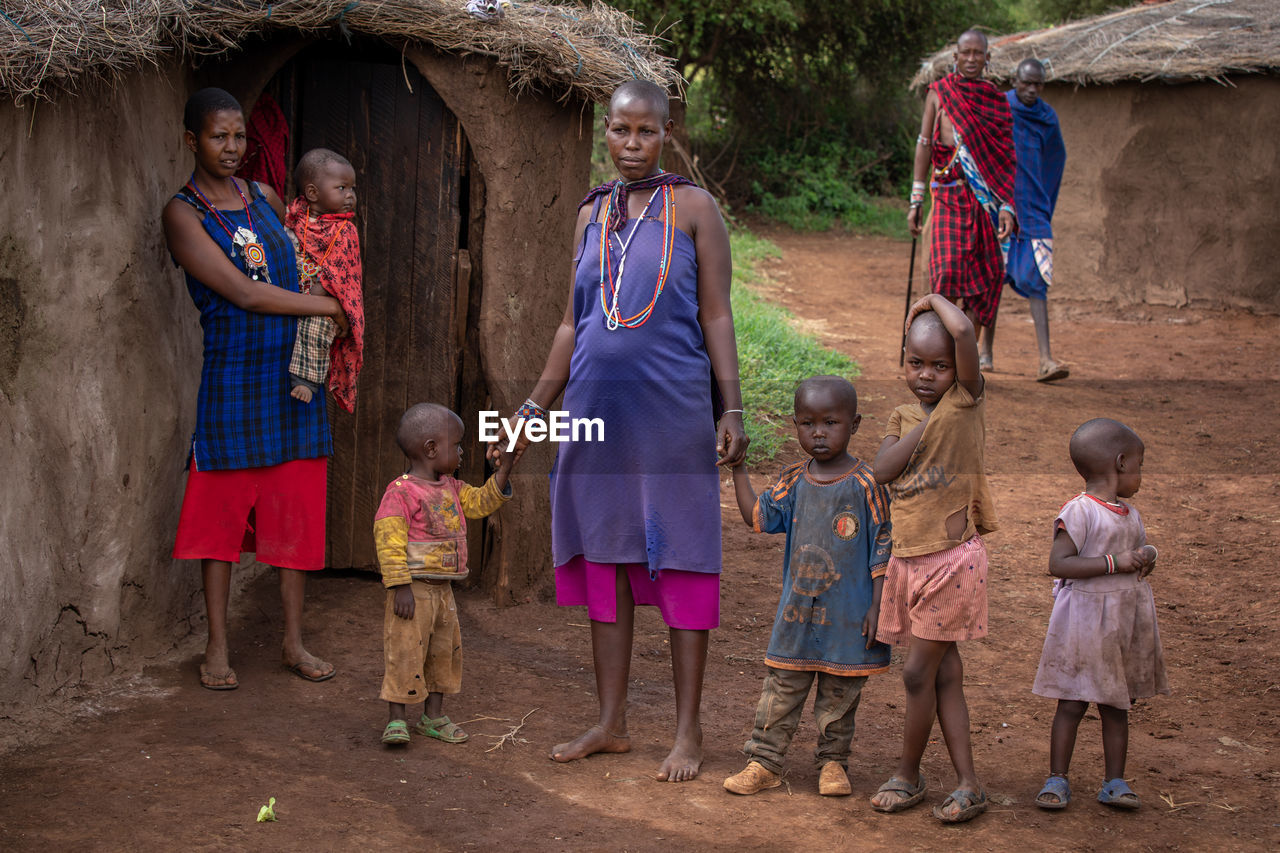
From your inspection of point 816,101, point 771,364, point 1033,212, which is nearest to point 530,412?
point 771,364

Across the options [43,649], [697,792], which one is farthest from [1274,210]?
[43,649]

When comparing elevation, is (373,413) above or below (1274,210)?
below

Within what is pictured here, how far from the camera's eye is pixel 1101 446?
3434 millimetres

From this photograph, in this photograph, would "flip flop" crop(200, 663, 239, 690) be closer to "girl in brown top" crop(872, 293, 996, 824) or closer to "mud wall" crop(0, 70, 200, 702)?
"mud wall" crop(0, 70, 200, 702)

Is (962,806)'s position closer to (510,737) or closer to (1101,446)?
(1101,446)

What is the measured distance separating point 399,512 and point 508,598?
1.38 metres

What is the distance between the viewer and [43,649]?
3803 mm

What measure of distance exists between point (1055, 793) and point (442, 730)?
1.81 meters

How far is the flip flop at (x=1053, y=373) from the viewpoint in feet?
27.8

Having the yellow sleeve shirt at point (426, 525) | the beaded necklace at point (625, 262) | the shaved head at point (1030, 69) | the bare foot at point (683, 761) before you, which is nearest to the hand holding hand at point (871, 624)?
the bare foot at point (683, 761)

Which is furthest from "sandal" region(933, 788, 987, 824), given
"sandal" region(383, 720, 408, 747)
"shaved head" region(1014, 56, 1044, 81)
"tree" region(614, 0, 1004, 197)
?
"tree" region(614, 0, 1004, 197)

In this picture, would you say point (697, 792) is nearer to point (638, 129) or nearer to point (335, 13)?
point (638, 129)

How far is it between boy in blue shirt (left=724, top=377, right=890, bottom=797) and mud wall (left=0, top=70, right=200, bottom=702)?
6.95 feet

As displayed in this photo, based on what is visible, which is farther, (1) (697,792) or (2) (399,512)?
(2) (399,512)
